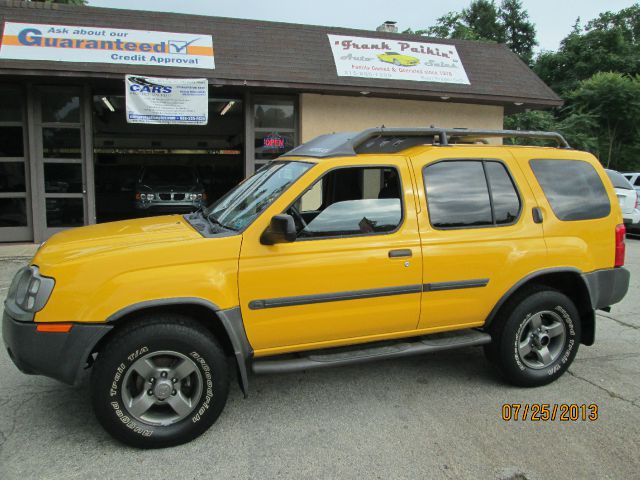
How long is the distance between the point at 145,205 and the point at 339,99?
5657mm

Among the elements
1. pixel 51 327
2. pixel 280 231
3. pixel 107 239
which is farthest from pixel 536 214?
pixel 51 327

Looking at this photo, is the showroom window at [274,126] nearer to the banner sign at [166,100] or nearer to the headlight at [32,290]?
the banner sign at [166,100]

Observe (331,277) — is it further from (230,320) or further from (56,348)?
(56,348)

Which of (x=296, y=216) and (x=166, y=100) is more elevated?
(x=166, y=100)

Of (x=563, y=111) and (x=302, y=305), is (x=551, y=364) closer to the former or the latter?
(x=302, y=305)

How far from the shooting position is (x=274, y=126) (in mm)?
11969

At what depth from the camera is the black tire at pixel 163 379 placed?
302cm

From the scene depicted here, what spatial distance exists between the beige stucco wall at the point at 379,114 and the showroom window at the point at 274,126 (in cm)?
35

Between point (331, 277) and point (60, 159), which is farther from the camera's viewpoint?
point (60, 159)

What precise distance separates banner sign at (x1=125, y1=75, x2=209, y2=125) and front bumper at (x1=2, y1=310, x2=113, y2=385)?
7.89m

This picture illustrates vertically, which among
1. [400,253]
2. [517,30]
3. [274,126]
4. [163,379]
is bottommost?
[163,379]

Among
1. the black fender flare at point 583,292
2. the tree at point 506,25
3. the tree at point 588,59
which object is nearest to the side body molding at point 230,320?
the black fender flare at point 583,292

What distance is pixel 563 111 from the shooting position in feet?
86.6

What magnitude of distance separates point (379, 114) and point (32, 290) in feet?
34.4
